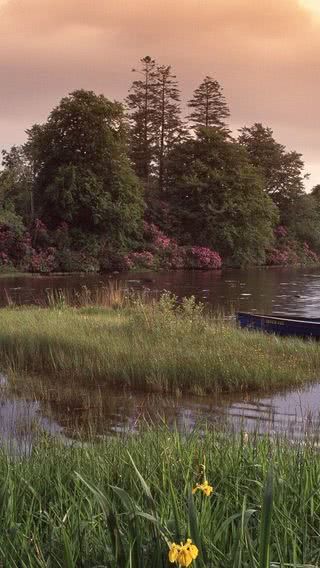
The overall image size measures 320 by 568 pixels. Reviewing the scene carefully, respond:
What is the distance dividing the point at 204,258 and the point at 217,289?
78.9ft

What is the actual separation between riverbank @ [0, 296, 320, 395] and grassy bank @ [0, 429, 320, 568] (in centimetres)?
658

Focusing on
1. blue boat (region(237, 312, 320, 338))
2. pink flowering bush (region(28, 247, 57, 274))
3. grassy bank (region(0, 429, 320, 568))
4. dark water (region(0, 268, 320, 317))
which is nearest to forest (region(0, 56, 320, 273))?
pink flowering bush (region(28, 247, 57, 274))

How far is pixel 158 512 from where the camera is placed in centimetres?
318

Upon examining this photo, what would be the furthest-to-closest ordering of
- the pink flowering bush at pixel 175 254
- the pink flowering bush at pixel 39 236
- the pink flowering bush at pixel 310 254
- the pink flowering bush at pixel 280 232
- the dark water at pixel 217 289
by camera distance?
the pink flowering bush at pixel 310 254
the pink flowering bush at pixel 280 232
the pink flowering bush at pixel 175 254
the pink flowering bush at pixel 39 236
the dark water at pixel 217 289

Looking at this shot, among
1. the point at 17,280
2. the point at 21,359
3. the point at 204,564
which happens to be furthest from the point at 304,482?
the point at 17,280

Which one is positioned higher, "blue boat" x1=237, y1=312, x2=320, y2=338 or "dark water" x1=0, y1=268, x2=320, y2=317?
"blue boat" x1=237, y1=312, x2=320, y2=338

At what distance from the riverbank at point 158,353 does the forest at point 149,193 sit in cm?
3605

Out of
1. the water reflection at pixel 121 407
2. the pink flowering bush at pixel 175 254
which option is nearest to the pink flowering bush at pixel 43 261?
the pink flowering bush at pixel 175 254

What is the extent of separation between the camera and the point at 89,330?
50.6ft

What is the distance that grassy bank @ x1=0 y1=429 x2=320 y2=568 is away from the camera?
2.45 metres

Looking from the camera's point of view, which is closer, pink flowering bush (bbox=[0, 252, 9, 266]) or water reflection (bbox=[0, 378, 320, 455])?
water reflection (bbox=[0, 378, 320, 455])

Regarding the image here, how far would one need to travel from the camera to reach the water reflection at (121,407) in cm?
941

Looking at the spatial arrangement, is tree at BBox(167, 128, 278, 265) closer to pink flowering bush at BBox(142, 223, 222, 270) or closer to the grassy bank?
pink flowering bush at BBox(142, 223, 222, 270)

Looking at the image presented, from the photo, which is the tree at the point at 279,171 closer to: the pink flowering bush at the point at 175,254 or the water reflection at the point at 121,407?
the pink flowering bush at the point at 175,254
